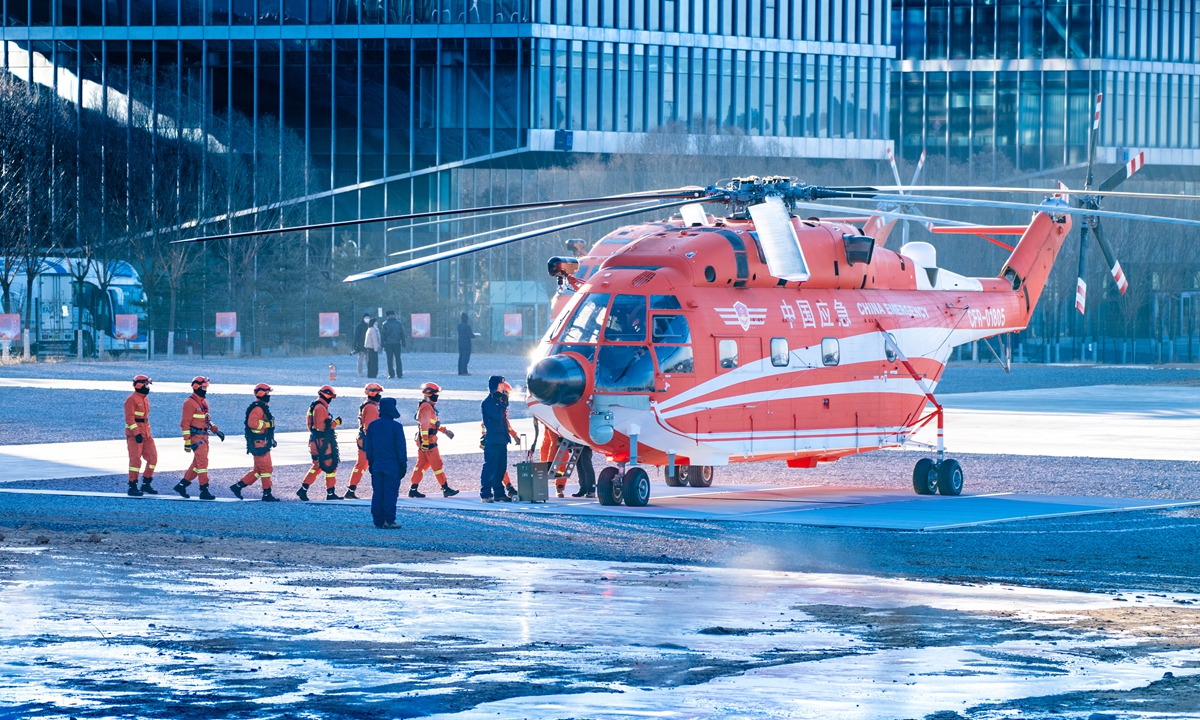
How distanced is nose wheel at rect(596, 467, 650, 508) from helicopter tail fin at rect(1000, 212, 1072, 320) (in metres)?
8.79

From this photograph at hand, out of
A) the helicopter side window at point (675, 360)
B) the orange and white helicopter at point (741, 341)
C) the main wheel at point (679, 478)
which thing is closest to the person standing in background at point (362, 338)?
the main wheel at point (679, 478)

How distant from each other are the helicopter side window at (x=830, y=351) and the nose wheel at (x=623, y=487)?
11.5ft

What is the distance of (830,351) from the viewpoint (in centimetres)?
2252

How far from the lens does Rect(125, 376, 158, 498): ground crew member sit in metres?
21.0

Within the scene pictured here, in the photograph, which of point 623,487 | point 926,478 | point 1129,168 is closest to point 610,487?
point 623,487

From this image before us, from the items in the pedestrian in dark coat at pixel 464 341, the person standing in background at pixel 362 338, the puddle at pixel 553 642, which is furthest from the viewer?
the pedestrian in dark coat at pixel 464 341

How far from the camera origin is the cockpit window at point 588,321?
20609mm

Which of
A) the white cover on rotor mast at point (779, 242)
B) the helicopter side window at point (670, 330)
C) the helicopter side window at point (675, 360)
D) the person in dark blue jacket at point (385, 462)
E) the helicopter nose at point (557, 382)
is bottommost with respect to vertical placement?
the person in dark blue jacket at point (385, 462)

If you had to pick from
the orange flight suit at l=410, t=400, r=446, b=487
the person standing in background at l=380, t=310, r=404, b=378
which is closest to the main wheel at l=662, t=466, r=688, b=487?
the orange flight suit at l=410, t=400, r=446, b=487

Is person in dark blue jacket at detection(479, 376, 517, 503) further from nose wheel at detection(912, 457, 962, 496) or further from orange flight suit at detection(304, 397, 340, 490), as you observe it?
nose wheel at detection(912, 457, 962, 496)

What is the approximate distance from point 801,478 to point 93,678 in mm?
15628

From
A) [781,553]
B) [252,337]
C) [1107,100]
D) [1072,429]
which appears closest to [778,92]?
[1107,100]

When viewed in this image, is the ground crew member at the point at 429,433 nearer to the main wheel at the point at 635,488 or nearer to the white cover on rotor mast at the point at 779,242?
the main wheel at the point at 635,488

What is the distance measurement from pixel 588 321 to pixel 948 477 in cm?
539
